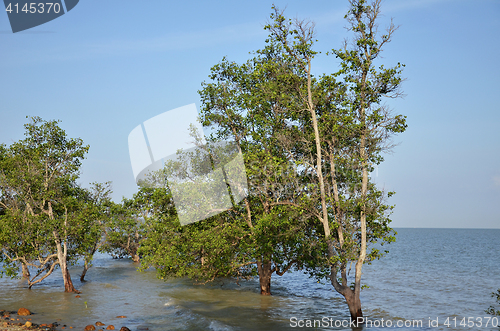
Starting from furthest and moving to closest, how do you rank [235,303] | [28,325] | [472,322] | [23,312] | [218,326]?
1. [235,303]
2. [472,322]
3. [23,312]
4. [218,326]
5. [28,325]

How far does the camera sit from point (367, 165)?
1738cm

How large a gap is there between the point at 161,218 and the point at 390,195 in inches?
522

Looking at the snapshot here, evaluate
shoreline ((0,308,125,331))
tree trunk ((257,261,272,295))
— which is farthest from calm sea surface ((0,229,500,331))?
tree trunk ((257,261,272,295))

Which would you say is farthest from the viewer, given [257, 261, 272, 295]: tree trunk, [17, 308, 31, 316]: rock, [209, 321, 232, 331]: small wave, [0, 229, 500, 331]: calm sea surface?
[257, 261, 272, 295]: tree trunk

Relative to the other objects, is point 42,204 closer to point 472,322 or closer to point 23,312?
point 23,312

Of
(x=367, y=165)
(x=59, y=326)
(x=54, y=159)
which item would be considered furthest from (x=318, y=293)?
(x=54, y=159)

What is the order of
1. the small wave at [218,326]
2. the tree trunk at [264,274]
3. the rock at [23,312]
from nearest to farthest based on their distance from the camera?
the small wave at [218,326], the rock at [23,312], the tree trunk at [264,274]

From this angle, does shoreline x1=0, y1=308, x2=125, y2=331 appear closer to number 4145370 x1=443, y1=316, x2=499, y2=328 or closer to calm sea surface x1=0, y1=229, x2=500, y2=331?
calm sea surface x1=0, y1=229, x2=500, y2=331

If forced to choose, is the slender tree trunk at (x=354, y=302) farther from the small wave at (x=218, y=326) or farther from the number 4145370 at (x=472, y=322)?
the number 4145370 at (x=472, y=322)

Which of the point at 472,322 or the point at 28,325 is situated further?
the point at 472,322

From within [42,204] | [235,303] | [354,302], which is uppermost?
[42,204]

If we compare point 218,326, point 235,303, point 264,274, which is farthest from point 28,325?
point 264,274

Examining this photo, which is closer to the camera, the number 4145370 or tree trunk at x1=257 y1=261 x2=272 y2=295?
the number 4145370

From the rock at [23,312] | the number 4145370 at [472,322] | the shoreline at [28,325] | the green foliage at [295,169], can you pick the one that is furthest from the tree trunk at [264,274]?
the rock at [23,312]
